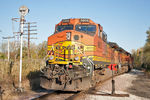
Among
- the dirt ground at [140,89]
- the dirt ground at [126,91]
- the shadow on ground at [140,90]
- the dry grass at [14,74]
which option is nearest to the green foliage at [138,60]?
the dirt ground at [140,89]

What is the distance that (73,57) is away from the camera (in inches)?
316

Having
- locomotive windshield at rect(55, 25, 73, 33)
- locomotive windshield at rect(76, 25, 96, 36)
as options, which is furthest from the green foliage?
locomotive windshield at rect(55, 25, 73, 33)

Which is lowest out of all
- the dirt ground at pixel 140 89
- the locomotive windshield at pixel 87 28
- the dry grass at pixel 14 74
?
the dirt ground at pixel 140 89

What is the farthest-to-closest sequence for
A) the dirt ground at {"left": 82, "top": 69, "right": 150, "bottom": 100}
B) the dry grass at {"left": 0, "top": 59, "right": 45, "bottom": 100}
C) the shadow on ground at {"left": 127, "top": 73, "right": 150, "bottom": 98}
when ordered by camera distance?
the dry grass at {"left": 0, "top": 59, "right": 45, "bottom": 100}
the shadow on ground at {"left": 127, "top": 73, "right": 150, "bottom": 98}
the dirt ground at {"left": 82, "top": 69, "right": 150, "bottom": 100}

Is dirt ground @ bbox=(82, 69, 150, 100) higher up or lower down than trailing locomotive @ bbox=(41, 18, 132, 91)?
lower down

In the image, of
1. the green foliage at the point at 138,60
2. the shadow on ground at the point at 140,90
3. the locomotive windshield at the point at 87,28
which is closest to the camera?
the shadow on ground at the point at 140,90

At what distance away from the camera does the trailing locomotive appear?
290 inches

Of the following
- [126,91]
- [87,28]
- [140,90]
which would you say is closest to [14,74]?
[87,28]

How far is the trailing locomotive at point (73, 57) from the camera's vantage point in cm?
738

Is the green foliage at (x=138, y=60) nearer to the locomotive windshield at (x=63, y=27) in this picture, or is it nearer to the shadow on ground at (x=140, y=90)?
the shadow on ground at (x=140, y=90)

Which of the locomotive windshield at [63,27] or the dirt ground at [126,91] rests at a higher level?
the locomotive windshield at [63,27]

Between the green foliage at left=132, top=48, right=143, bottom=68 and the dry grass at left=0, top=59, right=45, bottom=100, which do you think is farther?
the green foliage at left=132, top=48, right=143, bottom=68

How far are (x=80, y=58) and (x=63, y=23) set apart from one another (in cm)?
278

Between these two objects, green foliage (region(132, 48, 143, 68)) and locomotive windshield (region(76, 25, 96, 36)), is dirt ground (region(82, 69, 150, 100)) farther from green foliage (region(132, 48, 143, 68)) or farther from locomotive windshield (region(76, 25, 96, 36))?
green foliage (region(132, 48, 143, 68))
